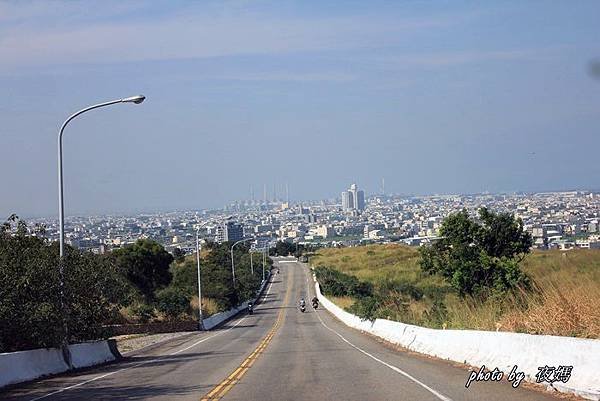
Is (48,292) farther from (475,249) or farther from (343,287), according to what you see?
(343,287)

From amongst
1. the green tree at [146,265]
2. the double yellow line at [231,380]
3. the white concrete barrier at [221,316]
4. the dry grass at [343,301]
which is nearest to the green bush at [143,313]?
the white concrete barrier at [221,316]

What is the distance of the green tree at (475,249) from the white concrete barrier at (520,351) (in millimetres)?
13361

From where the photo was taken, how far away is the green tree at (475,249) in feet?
142

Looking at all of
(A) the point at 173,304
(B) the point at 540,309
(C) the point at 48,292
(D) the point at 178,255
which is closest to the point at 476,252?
(C) the point at 48,292

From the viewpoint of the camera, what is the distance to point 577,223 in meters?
71.6

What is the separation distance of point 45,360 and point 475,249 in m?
25.4

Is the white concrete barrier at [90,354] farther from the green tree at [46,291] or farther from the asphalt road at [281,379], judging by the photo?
the asphalt road at [281,379]

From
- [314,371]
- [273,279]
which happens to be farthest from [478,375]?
[273,279]

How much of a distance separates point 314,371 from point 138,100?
38.7 feet

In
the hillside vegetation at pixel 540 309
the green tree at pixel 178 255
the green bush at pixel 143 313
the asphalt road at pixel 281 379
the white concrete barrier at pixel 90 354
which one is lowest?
the green bush at pixel 143 313

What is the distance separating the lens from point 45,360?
2594cm

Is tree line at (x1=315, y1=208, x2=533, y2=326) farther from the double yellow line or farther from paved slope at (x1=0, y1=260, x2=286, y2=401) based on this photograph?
paved slope at (x1=0, y1=260, x2=286, y2=401)

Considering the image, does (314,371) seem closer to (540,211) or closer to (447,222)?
(447,222)

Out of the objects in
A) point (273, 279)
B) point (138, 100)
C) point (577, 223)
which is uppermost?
point (138, 100)
